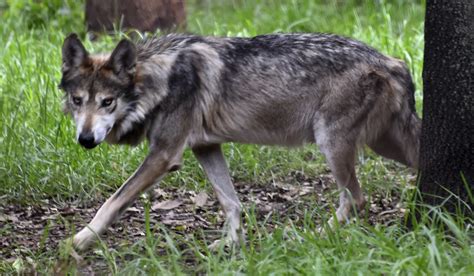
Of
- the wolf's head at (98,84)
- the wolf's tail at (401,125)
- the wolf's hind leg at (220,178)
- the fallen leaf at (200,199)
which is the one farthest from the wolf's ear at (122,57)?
the wolf's tail at (401,125)

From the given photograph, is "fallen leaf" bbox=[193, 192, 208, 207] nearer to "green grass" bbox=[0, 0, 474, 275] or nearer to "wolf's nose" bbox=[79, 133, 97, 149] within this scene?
"green grass" bbox=[0, 0, 474, 275]

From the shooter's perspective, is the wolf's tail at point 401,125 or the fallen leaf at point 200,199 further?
the fallen leaf at point 200,199

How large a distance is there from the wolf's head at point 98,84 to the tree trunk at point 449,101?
173cm

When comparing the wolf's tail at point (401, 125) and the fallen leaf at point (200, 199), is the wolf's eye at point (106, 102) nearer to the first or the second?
the fallen leaf at point (200, 199)

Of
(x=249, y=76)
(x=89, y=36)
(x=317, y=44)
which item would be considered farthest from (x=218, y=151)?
(x=89, y=36)

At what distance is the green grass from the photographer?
4.65m

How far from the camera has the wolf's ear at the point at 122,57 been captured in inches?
228

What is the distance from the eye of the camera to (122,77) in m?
5.85

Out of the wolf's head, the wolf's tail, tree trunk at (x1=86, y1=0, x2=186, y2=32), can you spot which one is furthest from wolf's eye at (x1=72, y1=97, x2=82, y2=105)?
tree trunk at (x1=86, y1=0, x2=186, y2=32)

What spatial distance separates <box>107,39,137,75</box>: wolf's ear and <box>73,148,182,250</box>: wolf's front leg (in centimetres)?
52

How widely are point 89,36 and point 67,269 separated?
5.48m

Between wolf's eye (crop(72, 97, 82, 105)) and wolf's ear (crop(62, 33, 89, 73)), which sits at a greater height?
wolf's ear (crop(62, 33, 89, 73))

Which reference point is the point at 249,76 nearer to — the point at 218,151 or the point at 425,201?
the point at 218,151

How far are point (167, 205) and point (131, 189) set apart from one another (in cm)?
116
